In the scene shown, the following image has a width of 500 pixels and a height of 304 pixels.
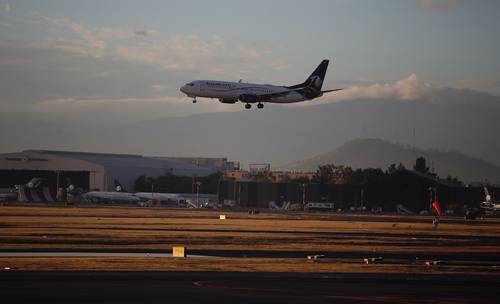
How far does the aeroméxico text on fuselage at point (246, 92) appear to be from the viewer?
119500mm

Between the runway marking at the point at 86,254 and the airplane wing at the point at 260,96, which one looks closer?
the runway marking at the point at 86,254

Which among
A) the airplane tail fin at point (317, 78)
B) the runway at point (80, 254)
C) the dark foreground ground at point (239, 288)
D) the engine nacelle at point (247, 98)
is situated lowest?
the dark foreground ground at point (239, 288)

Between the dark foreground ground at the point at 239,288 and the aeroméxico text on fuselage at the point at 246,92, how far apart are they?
248 ft

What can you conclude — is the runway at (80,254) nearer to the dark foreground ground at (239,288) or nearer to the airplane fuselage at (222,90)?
the dark foreground ground at (239,288)

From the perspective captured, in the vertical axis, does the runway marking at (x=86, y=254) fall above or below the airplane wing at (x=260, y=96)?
below

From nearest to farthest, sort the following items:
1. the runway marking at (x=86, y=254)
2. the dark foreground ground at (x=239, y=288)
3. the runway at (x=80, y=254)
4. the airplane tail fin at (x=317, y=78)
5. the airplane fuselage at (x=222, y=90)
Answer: the dark foreground ground at (x=239, y=288) < the runway at (x=80, y=254) < the runway marking at (x=86, y=254) < the airplane fuselage at (x=222, y=90) < the airplane tail fin at (x=317, y=78)

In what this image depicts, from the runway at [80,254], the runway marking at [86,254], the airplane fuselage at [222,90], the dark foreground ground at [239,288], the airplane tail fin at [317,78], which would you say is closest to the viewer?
the dark foreground ground at [239,288]

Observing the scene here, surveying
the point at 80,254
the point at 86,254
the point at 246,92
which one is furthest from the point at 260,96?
the point at 80,254

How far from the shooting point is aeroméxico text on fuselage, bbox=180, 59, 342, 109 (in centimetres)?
11950

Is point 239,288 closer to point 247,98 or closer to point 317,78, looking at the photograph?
point 247,98

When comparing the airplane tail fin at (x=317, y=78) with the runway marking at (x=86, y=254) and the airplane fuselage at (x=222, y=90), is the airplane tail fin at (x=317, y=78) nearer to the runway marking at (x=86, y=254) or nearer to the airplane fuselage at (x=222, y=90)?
the airplane fuselage at (x=222, y=90)

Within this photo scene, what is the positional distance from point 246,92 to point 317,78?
1832 cm

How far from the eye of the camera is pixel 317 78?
135 metres

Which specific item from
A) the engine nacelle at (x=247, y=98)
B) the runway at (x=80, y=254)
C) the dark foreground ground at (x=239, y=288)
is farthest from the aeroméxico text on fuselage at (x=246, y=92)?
the dark foreground ground at (x=239, y=288)
